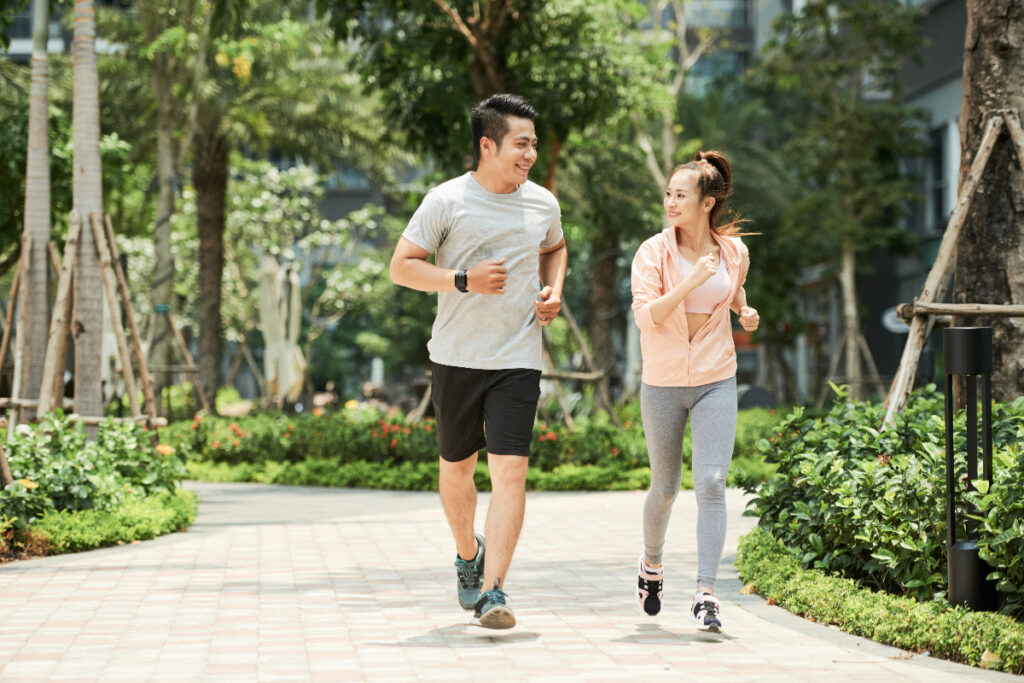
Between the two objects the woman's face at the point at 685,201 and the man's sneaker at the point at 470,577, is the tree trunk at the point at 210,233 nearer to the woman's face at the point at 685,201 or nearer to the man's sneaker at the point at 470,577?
the man's sneaker at the point at 470,577

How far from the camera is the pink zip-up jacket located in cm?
540

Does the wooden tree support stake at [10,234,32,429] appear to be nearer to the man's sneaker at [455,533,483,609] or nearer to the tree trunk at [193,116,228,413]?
the man's sneaker at [455,533,483,609]

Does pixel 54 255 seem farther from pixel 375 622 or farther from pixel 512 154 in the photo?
pixel 512 154

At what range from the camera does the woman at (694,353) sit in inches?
211

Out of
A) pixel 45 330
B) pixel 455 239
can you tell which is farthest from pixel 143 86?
pixel 455 239

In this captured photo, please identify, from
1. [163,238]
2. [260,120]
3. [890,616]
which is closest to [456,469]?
[890,616]

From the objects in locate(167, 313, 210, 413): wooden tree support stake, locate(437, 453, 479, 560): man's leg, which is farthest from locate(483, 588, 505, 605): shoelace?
locate(167, 313, 210, 413): wooden tree support stake

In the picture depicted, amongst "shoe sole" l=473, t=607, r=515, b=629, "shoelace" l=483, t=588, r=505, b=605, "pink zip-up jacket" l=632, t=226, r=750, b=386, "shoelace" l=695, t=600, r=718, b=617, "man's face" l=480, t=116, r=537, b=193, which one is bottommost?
"shoe sole" l=473, t=607, r=515, b=629

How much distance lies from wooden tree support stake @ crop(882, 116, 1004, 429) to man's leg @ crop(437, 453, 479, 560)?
242cm

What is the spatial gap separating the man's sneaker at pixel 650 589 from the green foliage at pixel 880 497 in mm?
875

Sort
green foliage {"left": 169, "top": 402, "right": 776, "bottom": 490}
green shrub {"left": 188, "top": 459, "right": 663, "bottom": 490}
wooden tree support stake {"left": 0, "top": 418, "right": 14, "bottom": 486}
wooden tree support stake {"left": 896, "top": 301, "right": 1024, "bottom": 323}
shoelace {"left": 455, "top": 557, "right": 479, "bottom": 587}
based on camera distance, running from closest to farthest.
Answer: shoelace {"left": 455, "top": 557, "right": 479, "bottom": 587}, wooden tree support stake {"left": 896, "top": 301, "right": 1024, "bottom": 323}, wooden tree support stake {"left": 0, "top": 418, "right": 14, "bottom": 486}, green shrub {"left": 188, "top": 459, "right": 663, "bottom": 490}, green foliage {"left": 169, "top": 402, "right": 776, "bottom": 490}

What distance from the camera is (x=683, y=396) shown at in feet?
17.9

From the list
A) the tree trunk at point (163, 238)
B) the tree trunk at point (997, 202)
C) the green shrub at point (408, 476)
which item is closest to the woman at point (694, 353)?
the tree trunk at point (997, 202)

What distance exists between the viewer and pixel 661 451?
554cm
